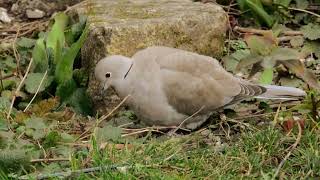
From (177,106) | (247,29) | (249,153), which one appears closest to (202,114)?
(177,106)

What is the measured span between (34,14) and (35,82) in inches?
56.1

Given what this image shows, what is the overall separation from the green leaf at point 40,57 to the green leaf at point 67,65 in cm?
14

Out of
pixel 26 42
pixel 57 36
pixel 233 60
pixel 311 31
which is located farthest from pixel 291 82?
pixel 26 42

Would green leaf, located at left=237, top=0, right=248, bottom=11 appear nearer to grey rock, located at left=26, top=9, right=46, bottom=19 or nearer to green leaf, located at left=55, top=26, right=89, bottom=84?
green leaf, located at left=55, top=26, right=89, bottom=84

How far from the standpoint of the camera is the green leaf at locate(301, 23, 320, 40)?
638cm

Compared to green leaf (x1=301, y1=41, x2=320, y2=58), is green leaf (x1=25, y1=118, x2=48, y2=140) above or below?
above

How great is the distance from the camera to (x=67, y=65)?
580 centimetres

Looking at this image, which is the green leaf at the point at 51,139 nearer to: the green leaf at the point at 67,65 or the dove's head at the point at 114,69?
the dove's head at the point at 114,69

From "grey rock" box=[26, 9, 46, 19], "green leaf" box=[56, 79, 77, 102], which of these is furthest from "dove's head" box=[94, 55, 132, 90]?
"grey rock" box=[26, 9, 46, 19]

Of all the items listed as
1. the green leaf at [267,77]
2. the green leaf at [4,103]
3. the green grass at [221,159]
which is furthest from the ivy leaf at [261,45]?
the green leaf at [4,103]

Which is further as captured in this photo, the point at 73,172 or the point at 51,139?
the point at 51,139

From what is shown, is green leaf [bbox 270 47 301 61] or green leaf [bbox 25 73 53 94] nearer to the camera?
green leaf [bbox 270 47 301 61]

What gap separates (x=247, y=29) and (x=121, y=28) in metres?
1.28

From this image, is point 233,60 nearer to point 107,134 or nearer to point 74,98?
point 74,98
